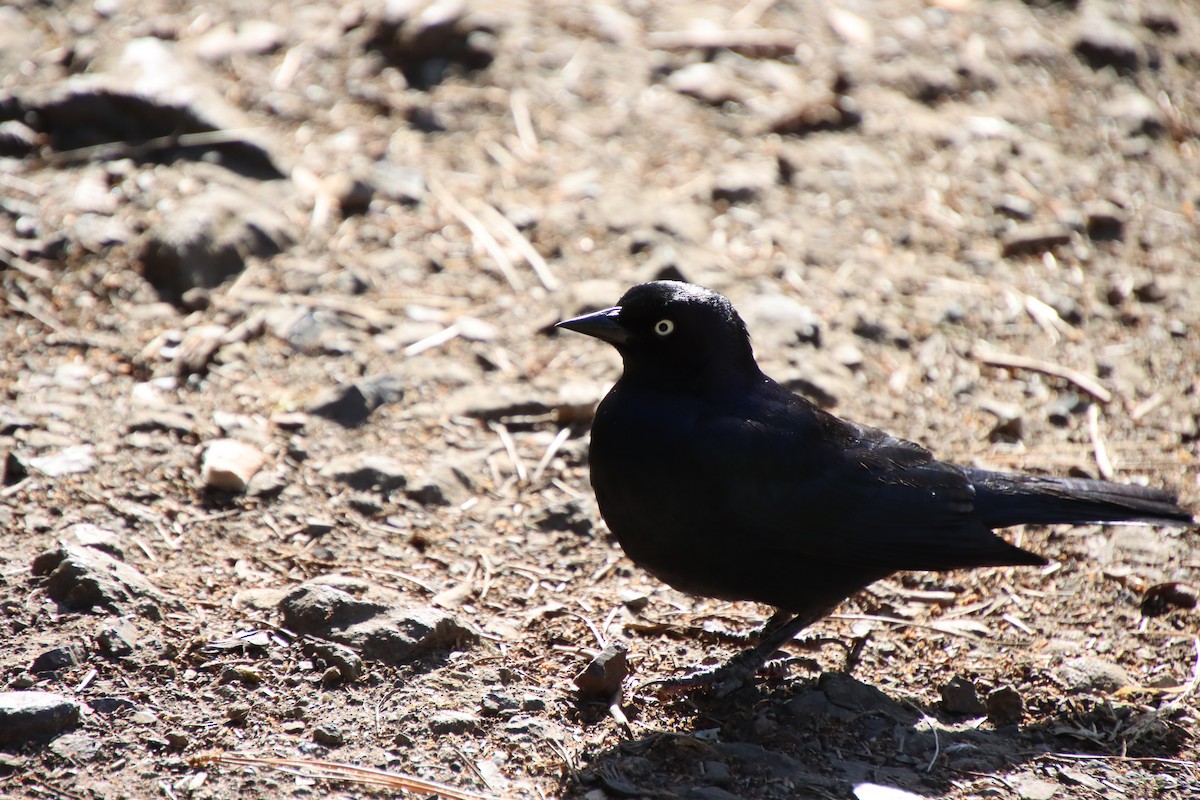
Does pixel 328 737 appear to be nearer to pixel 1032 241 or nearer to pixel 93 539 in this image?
pixel 93 539

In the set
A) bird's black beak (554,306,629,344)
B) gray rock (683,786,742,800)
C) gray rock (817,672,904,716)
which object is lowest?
gray rock (817,672,904,716)

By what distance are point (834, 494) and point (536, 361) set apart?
6.31 ft

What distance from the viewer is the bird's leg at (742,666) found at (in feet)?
12.6

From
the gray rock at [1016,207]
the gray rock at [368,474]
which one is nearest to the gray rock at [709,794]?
the gray rock at [368,474]

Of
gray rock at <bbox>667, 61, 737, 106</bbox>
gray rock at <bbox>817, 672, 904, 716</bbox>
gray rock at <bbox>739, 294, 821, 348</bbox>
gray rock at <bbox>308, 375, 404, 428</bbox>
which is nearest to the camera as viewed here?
gray rock at <bbox>817, 672, 904, 716</bbox>

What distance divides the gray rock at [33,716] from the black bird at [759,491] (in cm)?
166

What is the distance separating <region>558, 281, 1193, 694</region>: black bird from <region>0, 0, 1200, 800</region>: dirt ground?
368 millimetres

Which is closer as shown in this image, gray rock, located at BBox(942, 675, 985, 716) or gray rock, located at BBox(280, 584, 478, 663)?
gray rock, located at BBox(280, 584, 478, 663)

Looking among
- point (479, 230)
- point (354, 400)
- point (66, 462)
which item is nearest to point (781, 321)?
point (479, 230)

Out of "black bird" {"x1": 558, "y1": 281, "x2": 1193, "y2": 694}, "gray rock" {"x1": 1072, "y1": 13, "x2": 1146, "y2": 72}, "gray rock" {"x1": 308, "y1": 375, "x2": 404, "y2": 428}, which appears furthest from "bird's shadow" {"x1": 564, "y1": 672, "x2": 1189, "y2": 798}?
"gray rock" {"x1": 1072, "y1": 13, "x2": 1146, "y2": 72}

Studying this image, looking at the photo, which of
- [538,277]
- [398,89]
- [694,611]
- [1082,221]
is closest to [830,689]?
[694,611]

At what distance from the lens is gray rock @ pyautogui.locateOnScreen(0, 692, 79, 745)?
10.2 ft

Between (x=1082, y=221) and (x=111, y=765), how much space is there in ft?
19.2

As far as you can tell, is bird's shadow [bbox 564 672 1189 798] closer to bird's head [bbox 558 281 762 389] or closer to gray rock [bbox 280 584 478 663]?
gray rock [bbox 280 584 478 663]
